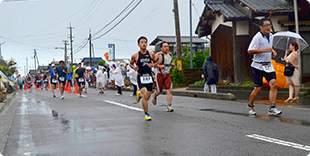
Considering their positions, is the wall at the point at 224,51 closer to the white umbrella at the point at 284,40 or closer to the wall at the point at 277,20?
the wall at the point at 277,20

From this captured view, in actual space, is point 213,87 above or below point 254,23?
below

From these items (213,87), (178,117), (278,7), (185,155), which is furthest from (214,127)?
(278,7)

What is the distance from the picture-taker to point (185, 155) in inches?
189

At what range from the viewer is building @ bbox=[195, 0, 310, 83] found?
51.4 ft

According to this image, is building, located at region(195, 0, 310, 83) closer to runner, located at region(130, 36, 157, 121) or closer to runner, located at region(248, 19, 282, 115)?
runner, located at region(248, 19, 282, 115)

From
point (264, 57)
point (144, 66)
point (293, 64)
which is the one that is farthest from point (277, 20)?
point (144, 66)

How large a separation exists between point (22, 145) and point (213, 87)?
10520 mm

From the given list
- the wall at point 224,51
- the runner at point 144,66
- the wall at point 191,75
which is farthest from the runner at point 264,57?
the wall at point 191,75

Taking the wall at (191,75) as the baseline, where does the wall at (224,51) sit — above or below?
above

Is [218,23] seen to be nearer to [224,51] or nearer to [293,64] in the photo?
[224,51]

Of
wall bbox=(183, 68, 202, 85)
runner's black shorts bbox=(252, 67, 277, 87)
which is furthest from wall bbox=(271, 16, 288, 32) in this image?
wall bbox=(183, 68, 202, 85)

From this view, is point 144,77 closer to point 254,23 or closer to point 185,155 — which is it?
point 185,155

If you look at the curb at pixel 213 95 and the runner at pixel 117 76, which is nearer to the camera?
the curb at pixel 213 95

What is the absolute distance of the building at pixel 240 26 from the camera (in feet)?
51.4
